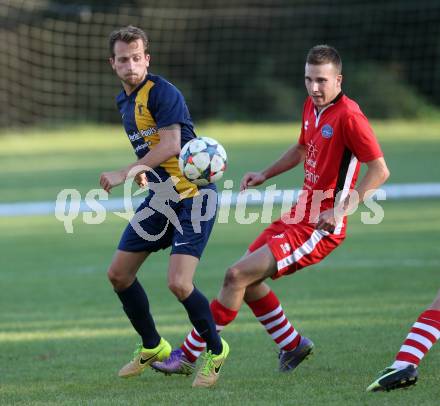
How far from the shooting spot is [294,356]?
Answer: 6418mm

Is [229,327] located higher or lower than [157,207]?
lower

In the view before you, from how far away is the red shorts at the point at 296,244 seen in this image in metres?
6.10

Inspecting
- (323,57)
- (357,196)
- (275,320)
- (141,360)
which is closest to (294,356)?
(275,320)

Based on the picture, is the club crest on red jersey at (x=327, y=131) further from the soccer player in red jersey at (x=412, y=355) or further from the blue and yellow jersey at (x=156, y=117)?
the soccer player in red jersey at (x=412, y=355)

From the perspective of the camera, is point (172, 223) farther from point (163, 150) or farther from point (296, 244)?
point (296, 244)

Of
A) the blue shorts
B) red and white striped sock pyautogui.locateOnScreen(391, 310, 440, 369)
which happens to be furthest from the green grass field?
the blue shorts

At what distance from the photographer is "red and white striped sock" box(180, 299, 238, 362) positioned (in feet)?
20.5

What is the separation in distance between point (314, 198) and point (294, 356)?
101cm

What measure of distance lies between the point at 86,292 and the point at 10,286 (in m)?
0.99

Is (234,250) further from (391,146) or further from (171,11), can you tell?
(171,11)

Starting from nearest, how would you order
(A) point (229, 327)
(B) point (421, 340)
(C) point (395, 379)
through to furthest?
(C) point (395, 379)
(B) point (421, 340)
(A) point (229, 327)

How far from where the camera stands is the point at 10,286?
34.4 feet

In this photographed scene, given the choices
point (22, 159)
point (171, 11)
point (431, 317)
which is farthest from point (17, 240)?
point (171, 11)

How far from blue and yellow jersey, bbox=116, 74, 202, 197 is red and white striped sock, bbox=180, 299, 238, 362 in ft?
2.36
